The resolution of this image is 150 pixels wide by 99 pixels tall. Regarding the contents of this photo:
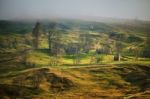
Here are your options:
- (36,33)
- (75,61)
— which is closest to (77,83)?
(75,61)

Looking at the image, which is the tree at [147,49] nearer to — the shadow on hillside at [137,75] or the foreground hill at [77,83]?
the shadow on hillside at [137,75]

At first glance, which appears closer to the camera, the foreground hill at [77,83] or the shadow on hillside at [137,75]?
the foreground hill at [77,83]

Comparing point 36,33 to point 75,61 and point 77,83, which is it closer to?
point 75,61

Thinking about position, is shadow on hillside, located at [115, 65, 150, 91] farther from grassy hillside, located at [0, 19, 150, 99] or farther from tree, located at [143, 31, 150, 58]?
tree, located at [143, 31, 150, 58]

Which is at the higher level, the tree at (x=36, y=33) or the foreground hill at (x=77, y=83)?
the tree at (x=36, y=33)

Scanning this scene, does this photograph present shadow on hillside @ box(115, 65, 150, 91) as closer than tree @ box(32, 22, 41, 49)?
Yes

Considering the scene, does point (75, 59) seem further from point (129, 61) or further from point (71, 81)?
point (129, 61)

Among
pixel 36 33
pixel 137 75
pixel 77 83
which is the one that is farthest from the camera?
pixel 36 33

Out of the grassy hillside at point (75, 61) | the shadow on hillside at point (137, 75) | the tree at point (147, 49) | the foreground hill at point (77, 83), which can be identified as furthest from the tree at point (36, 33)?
the tree at point (147, 49)

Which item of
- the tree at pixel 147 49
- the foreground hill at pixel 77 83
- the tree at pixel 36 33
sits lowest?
the foreground hill at pixel 77 83

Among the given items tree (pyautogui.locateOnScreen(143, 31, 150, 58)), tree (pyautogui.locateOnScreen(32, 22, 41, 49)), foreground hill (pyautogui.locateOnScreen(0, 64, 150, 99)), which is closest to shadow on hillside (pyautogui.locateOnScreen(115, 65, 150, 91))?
foreground hill (pyautogui.locateOnScreen(0, 64, 150, 99))

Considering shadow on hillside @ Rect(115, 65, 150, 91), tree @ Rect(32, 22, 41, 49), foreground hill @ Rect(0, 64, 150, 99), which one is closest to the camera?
foreground hill @ Rect(0, 64, 150, 99)

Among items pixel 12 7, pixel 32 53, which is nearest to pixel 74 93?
pixel 32 53
